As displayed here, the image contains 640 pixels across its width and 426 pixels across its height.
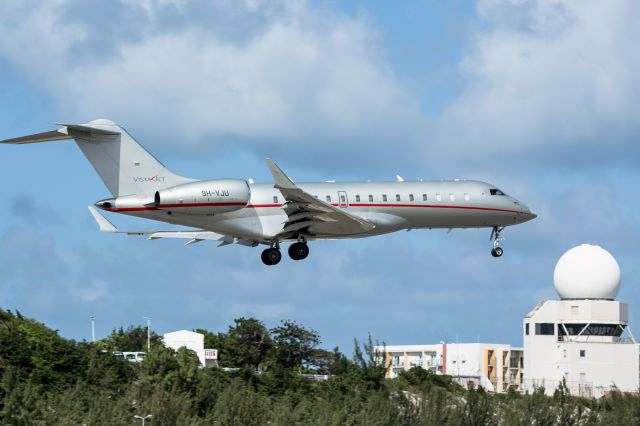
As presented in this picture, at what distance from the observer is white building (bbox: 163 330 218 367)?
8757cm

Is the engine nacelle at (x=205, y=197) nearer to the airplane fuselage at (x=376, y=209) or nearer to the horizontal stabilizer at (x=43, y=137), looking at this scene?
the airplane fuselage at (x=376, y=209)

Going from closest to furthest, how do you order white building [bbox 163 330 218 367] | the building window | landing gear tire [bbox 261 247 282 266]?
landing gear tire [bbox 261 247 282 266]
white building [bbox 163 330 218 367]
the building window

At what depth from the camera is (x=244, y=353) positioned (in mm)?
94062

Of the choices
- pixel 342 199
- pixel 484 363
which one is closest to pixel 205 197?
pixel 342 199

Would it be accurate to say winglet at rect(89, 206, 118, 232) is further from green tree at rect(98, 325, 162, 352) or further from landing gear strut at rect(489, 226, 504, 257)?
green tree at rect(98, 325, 162, 352)

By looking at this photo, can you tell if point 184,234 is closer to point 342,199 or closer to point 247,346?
point 342,199

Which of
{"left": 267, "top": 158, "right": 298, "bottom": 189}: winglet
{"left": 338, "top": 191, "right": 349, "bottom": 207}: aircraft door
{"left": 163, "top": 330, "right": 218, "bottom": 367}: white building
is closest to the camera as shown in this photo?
{"left": 267, "top": 158, "right": 298, "bottom": 189}: winglet

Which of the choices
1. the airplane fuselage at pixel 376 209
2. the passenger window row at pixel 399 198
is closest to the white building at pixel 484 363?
the airplane fuselage at pixel 376 209

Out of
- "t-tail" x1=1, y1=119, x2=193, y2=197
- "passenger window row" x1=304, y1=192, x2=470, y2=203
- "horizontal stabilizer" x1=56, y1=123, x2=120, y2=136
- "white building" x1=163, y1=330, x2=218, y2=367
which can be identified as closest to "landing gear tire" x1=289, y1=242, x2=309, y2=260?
"passenger window row" x1=304, y1=192, x2=470, y2=203

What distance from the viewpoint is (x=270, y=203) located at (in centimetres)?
5544

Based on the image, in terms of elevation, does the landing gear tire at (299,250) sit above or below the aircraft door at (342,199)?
below

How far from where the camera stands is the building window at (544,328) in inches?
3723

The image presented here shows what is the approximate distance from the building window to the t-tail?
1843 inches

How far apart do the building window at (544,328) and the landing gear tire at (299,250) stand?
41.6 meters
